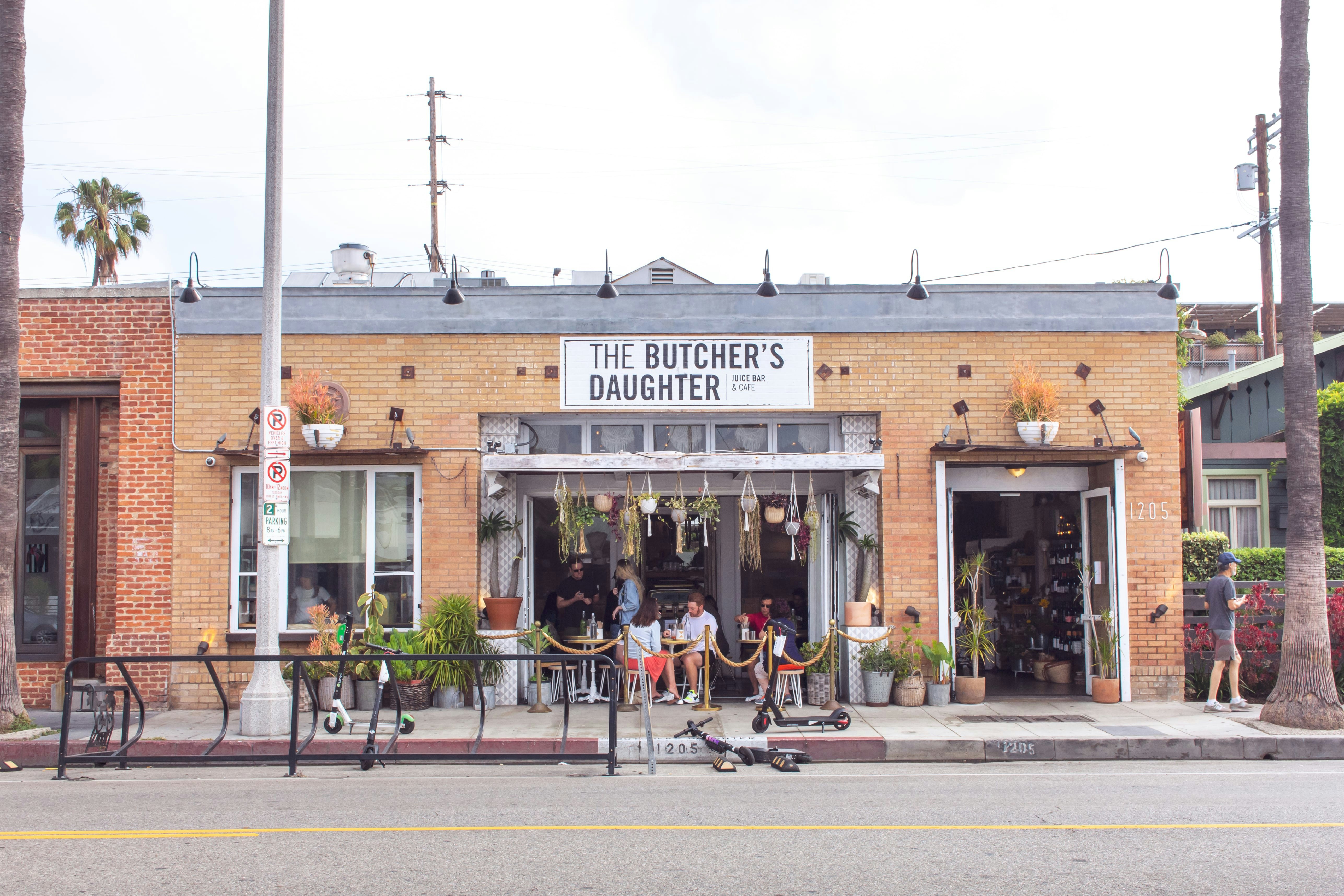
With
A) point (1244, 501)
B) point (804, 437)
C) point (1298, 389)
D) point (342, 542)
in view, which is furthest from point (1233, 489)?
point (342, 542)

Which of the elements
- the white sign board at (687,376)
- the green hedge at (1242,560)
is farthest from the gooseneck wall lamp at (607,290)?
the green hedge at (1242,560)

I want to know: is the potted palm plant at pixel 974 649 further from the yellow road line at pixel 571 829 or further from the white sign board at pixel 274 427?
the white sign board at pixel 274 427

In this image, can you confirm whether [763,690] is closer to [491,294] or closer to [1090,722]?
[1090,722]

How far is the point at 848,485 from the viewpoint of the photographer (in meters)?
13.7

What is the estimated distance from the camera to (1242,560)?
17.6 m

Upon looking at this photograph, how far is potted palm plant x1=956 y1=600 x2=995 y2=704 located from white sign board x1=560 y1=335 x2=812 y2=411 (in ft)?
11.1

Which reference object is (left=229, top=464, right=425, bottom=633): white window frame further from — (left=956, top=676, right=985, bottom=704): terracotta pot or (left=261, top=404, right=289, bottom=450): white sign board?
(left=956, top=676, right=985, bottom=704): terracotta pot

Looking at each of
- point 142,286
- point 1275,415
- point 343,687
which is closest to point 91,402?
point 142,286

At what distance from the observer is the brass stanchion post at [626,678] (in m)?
13.0

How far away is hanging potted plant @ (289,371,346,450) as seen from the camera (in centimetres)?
1298

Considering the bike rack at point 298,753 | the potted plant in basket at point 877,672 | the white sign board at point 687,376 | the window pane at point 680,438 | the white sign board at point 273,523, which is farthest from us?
the window pane at point 680,438

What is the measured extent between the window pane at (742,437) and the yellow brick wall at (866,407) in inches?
32.0

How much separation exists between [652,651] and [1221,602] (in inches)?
263

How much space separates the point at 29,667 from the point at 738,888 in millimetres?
11216
